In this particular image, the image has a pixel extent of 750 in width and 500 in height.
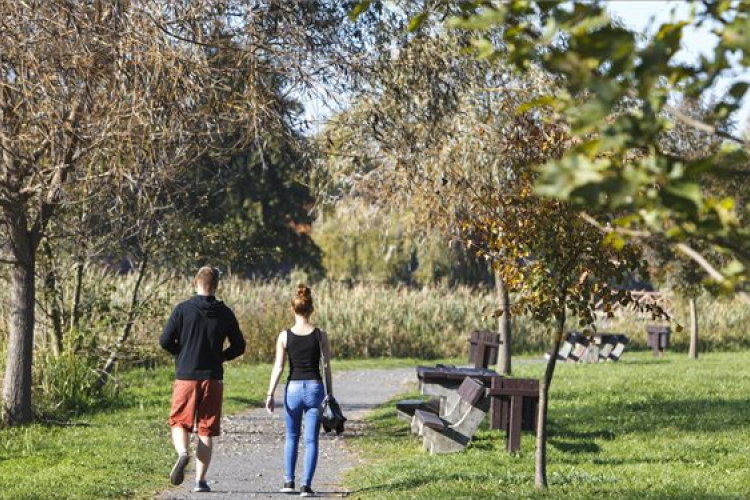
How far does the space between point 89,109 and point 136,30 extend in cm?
106

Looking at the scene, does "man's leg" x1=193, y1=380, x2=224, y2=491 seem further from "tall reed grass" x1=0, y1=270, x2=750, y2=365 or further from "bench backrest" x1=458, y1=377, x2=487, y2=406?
"tall reed grass" x1=0, y1=270, x2=750, y2=365

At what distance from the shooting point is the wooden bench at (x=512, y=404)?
1365cm

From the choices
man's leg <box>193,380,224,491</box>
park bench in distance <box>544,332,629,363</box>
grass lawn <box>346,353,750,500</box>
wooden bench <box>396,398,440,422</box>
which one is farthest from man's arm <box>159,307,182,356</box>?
park bench in distance <box>544,332,629,363</box>

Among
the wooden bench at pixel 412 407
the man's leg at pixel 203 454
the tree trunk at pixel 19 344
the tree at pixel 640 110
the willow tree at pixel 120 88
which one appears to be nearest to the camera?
the tree at pixel 640 110

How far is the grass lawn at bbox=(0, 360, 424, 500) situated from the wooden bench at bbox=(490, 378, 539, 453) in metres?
3.27

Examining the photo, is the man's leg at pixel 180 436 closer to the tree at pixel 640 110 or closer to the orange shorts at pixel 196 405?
the orange shorts at pixel 196 405

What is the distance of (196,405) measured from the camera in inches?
440

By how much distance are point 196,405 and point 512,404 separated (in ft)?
Result: 12.1

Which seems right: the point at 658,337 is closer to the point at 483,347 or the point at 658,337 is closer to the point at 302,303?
the point at 483,347

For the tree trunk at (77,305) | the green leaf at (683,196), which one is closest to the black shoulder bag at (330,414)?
the green leaf at (683,196)

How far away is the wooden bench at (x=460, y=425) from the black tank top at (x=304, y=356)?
263 cm

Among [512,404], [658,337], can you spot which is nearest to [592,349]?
[658,337]

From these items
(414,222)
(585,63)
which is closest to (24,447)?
(585,63)

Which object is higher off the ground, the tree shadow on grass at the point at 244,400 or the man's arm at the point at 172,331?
the man's arm at the point at 172,331
